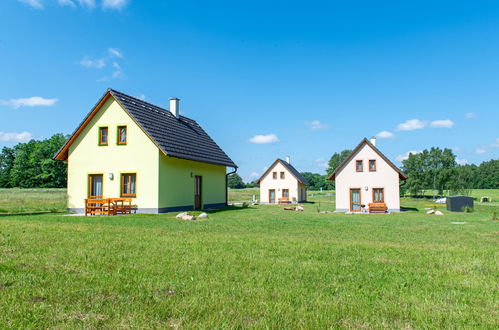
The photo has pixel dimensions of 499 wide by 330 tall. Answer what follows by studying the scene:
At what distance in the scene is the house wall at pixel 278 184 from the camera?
47469 mm

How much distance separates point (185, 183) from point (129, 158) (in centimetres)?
376

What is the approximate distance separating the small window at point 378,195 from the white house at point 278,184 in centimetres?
1834

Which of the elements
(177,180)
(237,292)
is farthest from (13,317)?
(177,180)

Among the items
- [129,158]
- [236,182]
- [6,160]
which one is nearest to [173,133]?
[129,158]

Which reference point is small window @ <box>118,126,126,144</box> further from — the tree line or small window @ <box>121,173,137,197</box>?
the tree line

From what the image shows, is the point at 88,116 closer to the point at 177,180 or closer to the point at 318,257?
the point at 177,180

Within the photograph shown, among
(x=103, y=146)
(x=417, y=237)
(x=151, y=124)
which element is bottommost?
(x=417, y=237)

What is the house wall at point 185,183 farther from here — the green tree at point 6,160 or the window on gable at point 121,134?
the green tree at point 6,160

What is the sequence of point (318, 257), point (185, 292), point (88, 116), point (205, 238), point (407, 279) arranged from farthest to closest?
point (88, 116)
point (205, 238)
point (318, 257)
point (407, 279)
point (185, 292)

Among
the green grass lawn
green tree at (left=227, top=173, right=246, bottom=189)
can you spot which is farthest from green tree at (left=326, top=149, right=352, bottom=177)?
the green grass lawn

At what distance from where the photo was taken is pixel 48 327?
10.9 ft

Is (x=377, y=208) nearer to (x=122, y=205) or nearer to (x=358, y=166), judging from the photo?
(x=358, y=166)

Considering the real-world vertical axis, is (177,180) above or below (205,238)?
above

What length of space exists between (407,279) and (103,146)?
18.7 metres
